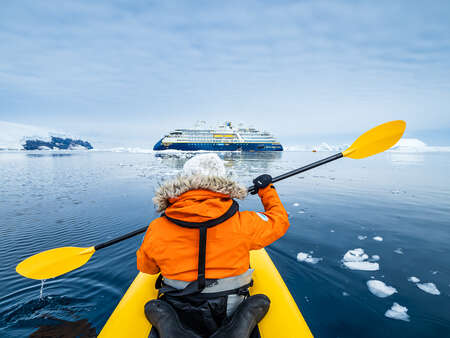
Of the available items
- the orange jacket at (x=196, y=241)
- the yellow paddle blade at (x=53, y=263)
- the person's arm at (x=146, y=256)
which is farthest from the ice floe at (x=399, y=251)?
the yellow paddle blade at (x=53, y=263)

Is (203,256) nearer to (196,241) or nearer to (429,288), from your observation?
(196,241)

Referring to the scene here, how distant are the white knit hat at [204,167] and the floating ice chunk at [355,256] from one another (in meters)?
2.62

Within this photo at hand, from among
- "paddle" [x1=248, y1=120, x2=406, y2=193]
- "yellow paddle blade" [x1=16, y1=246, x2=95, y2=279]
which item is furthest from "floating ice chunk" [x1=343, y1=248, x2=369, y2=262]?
"yellow paddle blade" [x1=16, y1=246, x2=95, y2=279]

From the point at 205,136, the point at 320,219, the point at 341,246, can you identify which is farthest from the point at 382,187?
the point at 205,136

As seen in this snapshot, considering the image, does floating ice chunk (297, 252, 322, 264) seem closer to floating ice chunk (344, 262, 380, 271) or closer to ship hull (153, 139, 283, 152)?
floating ice chunk (344, 262, 380, 271)

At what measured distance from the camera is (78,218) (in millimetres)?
4637

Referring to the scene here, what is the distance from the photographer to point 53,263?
241 cm

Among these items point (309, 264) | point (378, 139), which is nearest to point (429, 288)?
point (309, 264)

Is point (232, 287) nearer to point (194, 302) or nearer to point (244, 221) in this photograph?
point (194, 302)

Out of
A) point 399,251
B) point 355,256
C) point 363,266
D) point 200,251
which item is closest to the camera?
point 200,251

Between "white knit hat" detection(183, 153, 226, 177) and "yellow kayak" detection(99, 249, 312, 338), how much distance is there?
3.90 feet

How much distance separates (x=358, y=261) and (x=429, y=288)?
0.71 metres

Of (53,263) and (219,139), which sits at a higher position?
(219,139)

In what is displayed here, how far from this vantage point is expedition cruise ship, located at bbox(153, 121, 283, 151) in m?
49.5
